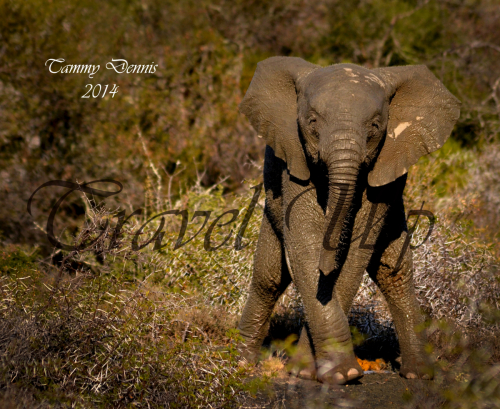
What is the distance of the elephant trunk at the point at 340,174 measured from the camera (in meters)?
4.56

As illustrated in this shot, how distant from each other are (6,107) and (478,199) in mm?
6870

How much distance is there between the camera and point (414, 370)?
566cm

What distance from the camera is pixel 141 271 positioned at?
758cm

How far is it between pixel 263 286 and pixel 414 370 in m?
1.42

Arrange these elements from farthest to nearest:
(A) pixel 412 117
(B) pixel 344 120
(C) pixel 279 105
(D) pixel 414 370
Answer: (D) pixel 414 370 → (C) pixel 279 105 → (A) pixel 412 117 → (B) pixel 344 120

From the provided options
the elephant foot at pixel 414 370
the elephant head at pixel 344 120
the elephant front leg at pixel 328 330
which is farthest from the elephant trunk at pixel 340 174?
the elephant foot at pixel 414 370

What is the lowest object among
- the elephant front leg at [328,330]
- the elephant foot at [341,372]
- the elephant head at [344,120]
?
the elephant foot at [341,372]

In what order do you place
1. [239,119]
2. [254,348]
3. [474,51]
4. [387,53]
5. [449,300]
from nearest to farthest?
[254,348] < [449,300] < [239,119] < [474,51] < [387,53]

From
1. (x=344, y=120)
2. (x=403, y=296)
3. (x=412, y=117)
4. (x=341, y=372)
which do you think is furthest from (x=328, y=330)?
(x=412, y=117)

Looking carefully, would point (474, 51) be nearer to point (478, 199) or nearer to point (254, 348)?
point (478, 199)

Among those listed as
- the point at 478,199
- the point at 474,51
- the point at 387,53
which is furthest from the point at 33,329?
the point at 387,53

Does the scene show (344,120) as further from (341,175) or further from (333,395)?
(333,395)

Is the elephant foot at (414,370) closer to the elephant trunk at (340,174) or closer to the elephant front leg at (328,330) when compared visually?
the elephant front leg at (328,330)

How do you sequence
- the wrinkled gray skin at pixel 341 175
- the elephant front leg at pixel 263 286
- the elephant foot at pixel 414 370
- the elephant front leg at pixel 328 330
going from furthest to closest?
1. the elephant front leg at pixel 263 286
2. the elephant foot at pixel 414 370
3. the elephant front leg at pixel 328 330
4. the wrinkled gray skin at pixel 341 175
